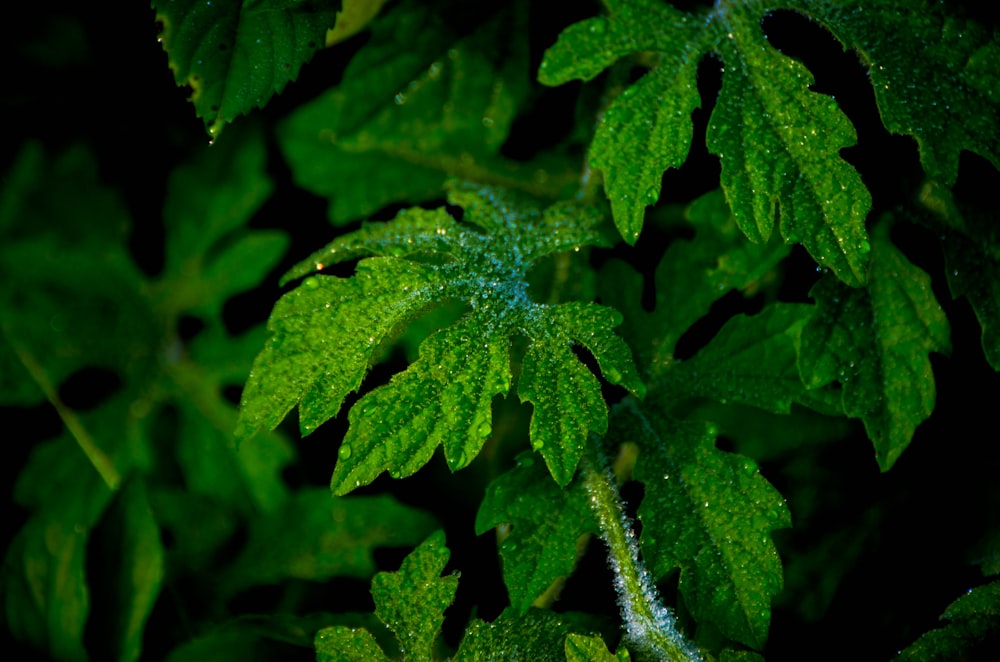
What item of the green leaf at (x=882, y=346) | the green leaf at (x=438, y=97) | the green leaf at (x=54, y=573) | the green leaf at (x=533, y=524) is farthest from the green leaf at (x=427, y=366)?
the green leaf at (x=54, y=573)

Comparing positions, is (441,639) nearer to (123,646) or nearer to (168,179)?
(123,646)

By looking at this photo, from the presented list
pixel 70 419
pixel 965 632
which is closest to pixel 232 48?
pixel 70 419

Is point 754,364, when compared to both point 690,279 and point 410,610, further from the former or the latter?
point 410,610

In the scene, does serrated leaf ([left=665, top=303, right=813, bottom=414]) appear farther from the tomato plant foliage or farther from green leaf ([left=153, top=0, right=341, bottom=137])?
green leaf ([left=153, top=0, right=341, bottom=137])

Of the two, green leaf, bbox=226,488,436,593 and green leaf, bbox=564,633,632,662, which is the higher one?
green leaf, bbox=564,633,632,662

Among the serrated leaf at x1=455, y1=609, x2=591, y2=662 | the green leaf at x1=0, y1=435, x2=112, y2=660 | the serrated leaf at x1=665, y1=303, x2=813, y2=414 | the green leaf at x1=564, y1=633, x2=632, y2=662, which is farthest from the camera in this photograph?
the green leaf at x1=0, y1=435, x2=112, y2=660

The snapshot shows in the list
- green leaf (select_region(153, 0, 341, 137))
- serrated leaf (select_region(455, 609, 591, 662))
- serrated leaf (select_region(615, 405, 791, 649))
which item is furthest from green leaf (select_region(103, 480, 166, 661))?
serrated leaf (select_region(615, 405, 791, 649))

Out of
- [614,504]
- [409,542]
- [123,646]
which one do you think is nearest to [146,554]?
[123,646]

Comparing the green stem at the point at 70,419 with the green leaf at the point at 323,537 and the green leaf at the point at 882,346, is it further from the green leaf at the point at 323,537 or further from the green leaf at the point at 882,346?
the green leaf at the point at 882,346
